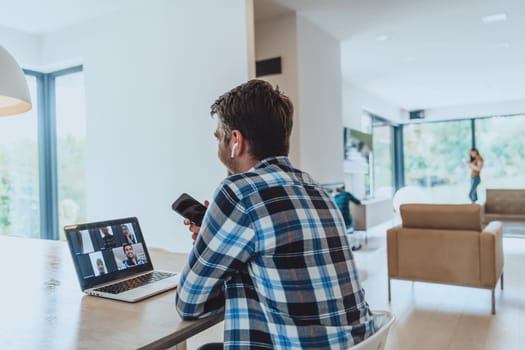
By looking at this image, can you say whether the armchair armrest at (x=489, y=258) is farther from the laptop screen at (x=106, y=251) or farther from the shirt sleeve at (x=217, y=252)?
the shirt sleeve at (x=217, y=252)

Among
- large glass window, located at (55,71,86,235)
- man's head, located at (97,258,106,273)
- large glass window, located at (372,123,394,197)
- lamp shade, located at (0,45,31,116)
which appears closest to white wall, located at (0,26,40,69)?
large glass window, located at (55,71,86,235)

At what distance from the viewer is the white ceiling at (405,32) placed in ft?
12.4

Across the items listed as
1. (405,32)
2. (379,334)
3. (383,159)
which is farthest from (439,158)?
(379,334)

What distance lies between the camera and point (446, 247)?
129 inches

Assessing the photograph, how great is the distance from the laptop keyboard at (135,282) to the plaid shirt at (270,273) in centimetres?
30

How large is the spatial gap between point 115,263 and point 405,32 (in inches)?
167

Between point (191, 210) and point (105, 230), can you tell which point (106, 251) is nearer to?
point (105, 230)

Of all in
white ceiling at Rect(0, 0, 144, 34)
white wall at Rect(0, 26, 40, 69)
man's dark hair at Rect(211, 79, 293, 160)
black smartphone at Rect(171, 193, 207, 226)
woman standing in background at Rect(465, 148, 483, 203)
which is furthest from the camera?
woman standing in background at Rect(465, 148, 483, 203)

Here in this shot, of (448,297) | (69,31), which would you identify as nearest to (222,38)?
(69,31)

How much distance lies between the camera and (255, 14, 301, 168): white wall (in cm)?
394

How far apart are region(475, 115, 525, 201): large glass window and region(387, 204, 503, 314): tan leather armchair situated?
267 inches

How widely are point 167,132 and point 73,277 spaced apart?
2.20m

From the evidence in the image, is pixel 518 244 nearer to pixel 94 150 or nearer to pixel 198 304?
pixel 94 150

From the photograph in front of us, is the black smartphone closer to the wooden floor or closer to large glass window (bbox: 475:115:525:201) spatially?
the wooden floor
